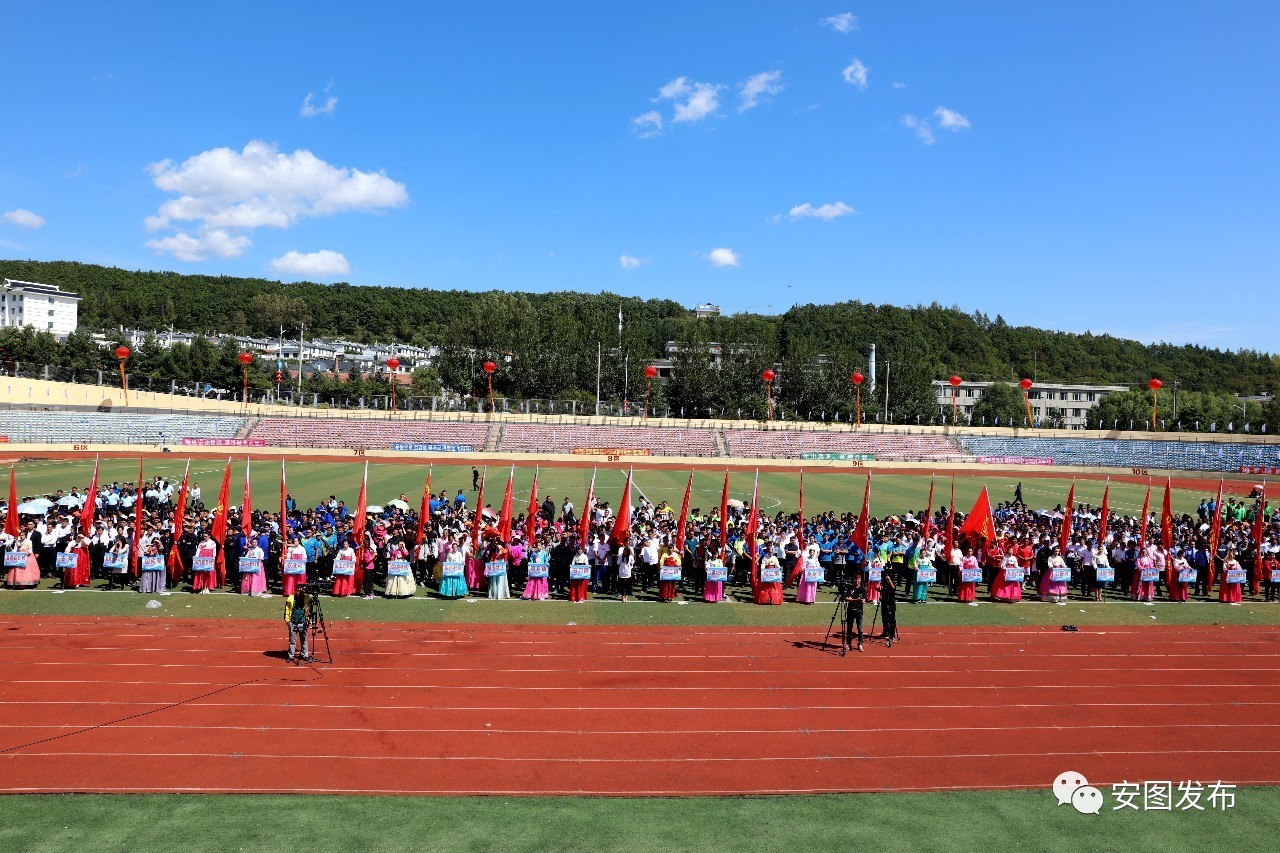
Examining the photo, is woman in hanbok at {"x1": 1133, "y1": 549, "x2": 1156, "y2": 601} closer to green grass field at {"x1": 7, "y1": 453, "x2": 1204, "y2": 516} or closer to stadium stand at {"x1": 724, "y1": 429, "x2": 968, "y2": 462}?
green grass field at {"x1": 7, "y1": 453, "x2": 1204, "y2": 516}

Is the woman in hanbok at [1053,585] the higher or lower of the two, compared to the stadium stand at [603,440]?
lower

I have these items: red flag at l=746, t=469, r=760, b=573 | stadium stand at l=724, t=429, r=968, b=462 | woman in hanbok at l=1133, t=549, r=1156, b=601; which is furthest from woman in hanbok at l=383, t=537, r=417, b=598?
stadium stand at l=724, t=429, r=968, b=462

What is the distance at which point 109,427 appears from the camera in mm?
64750

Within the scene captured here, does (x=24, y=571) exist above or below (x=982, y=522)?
below

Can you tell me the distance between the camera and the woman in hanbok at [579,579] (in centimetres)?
1994

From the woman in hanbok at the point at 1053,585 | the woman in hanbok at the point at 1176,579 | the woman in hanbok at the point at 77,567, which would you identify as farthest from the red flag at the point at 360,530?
the woman in hanbok at the point at 1176,579

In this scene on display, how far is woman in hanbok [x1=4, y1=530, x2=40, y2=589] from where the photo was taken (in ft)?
64.7

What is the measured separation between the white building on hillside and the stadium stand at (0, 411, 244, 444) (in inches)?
3030

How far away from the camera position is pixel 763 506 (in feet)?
132

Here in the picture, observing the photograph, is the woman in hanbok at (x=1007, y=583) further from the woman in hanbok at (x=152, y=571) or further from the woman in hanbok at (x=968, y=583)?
the woman in hanbok at (x=152, y=571)

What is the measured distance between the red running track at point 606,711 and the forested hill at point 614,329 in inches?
3262

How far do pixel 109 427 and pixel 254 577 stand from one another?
5441cm

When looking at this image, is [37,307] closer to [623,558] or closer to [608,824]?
[623,558]

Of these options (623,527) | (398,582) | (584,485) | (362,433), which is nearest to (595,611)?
(623,527)
